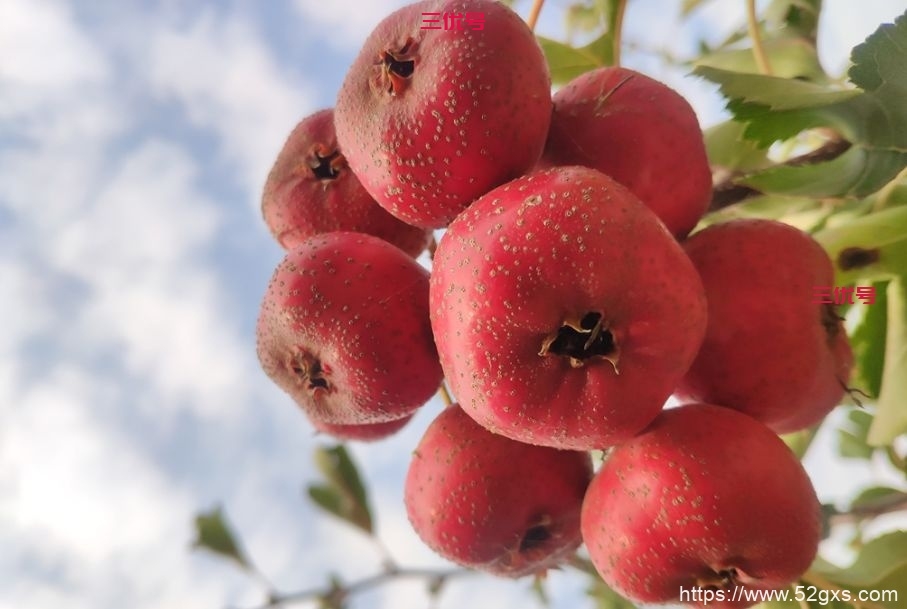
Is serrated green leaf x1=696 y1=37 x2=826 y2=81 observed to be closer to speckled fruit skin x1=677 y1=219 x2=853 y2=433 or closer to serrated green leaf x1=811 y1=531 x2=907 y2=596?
speckled fruit skin x1=677 y1=219 x2=853 y2=433

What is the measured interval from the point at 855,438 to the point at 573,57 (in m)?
0.83

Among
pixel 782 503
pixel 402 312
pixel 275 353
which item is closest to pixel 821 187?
pixel 782 503

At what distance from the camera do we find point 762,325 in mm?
702

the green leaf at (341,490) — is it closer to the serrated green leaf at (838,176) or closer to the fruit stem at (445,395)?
the fruit stem at (445,395)

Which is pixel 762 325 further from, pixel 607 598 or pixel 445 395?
pixel 607 598

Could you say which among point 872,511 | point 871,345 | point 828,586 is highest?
point 871,345

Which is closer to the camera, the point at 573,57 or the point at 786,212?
the point at 573,57

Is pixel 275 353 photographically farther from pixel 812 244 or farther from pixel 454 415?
pixel 812 244

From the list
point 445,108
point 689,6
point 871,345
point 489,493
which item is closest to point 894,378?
point 871,345

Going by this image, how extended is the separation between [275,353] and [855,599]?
2.09ft

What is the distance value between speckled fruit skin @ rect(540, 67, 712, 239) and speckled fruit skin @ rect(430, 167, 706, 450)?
108mm

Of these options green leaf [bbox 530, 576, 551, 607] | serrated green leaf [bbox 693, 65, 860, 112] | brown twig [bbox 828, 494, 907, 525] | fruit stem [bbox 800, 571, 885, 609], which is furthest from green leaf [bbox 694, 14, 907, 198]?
green leaf [bbox 530, 576, 551, 607]

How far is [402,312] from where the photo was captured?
27.7 inches

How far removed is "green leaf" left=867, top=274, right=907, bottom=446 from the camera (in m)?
0.83
